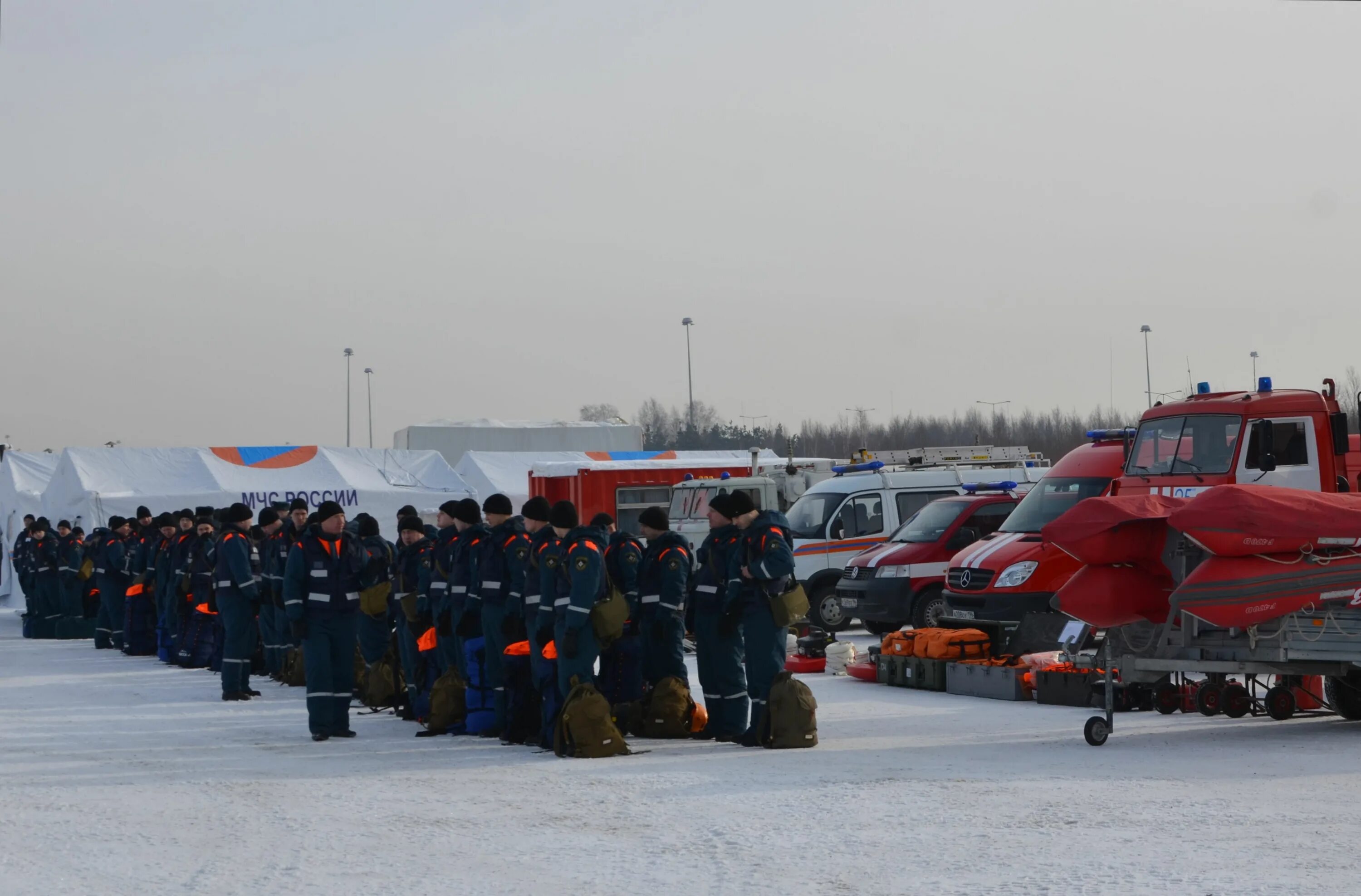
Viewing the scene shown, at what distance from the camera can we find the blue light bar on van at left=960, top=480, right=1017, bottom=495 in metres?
20.0

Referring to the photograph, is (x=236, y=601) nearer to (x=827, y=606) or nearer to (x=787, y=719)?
(x=787, y=719)

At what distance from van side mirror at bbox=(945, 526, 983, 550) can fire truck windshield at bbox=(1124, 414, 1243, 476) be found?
3.34m

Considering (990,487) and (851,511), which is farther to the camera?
(851,511)

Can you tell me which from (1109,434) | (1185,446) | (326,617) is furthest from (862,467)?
(326,617)

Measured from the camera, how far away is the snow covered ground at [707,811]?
6512 mm

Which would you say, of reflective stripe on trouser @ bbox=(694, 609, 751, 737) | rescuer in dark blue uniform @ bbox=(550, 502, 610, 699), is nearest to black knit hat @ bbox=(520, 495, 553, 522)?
rescuer in dark blue uniform @ bbox=(550, 502, 610, 699)

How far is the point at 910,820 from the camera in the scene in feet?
25.4

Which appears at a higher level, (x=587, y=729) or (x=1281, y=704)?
(x=587, y=729)

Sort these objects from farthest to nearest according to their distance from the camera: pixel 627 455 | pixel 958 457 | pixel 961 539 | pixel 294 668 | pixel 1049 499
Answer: pixel 627 455 < pixel 958 457 < pixel 961 539 < pixel 1049 499 < pixel 294 668

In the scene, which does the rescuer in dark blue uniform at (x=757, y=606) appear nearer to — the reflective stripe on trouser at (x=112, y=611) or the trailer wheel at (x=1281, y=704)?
the trailer wheel at (x=1281, y=704)

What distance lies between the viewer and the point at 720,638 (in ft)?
36.3

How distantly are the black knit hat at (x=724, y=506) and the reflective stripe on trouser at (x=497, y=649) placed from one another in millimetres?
1939

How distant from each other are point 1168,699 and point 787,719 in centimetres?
360

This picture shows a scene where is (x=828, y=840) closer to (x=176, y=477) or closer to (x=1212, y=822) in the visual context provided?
(x=1212, y=822)
